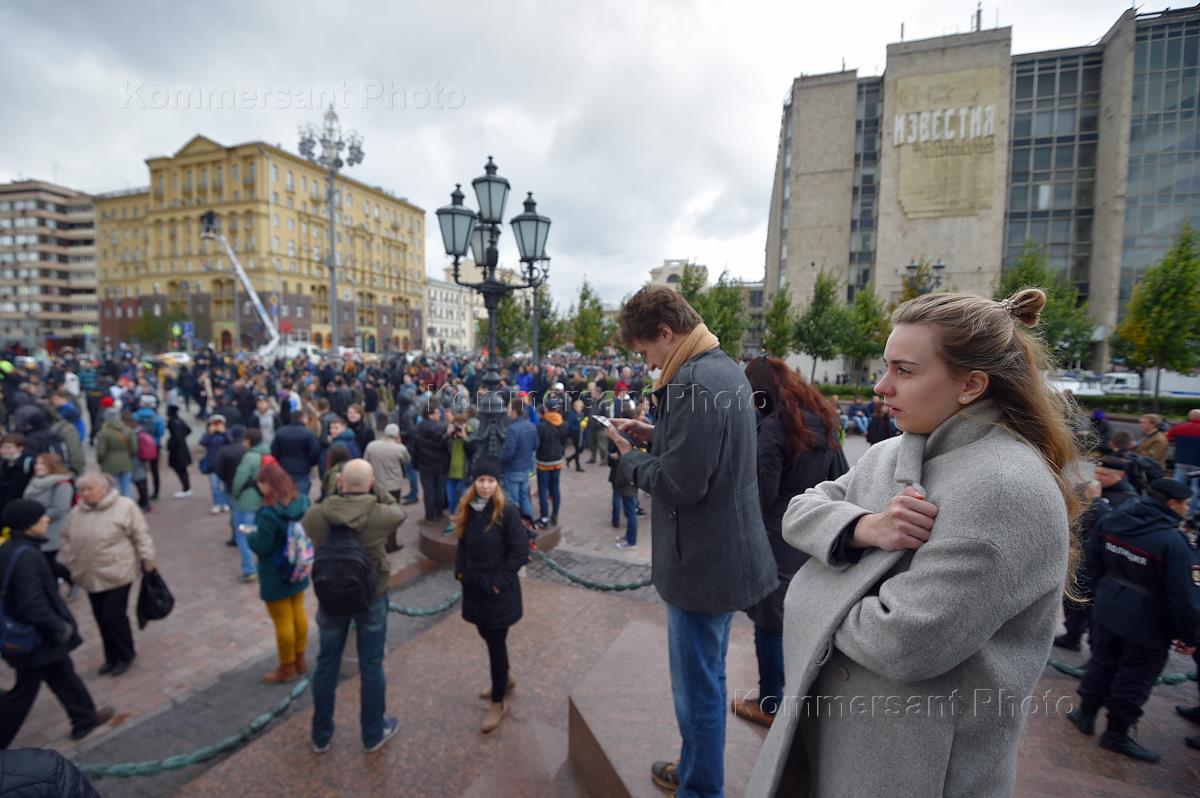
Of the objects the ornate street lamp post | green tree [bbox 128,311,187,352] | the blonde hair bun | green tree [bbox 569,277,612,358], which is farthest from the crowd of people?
green tree [bbox 128,311,187,352]

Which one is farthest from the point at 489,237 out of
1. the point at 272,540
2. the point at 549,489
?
the point at 272,540

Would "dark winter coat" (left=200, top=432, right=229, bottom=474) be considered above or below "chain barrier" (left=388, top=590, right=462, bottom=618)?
above

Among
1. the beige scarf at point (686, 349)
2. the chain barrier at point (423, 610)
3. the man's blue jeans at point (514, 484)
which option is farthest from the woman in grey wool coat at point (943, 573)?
the man's blue jeans at point (514, 484)

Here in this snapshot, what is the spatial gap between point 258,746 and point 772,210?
51832 millimetres

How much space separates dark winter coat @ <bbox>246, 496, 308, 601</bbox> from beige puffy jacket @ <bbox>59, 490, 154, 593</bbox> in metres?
1.11

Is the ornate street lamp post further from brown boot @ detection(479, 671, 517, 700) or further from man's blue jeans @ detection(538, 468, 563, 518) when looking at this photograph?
brown boot @ detection(479, 671, 517, 700)

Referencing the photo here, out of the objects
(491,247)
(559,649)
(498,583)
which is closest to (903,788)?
(498,583)

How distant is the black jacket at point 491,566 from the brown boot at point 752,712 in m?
1.59

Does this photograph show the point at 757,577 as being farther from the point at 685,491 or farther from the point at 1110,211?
the point at 1110,211

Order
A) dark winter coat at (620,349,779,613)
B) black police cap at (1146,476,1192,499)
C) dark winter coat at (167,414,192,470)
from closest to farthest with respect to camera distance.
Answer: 1. dark winter coat at (620,349,779,613)
2. black police cap at (1146,476,1192,499)
3. dark winter coat at (167,414,192,470)

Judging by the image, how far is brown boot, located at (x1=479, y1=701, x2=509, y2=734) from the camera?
3.79 metres

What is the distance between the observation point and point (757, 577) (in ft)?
7.62

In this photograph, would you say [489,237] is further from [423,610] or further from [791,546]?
[791,546]

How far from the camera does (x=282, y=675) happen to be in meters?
4.65
